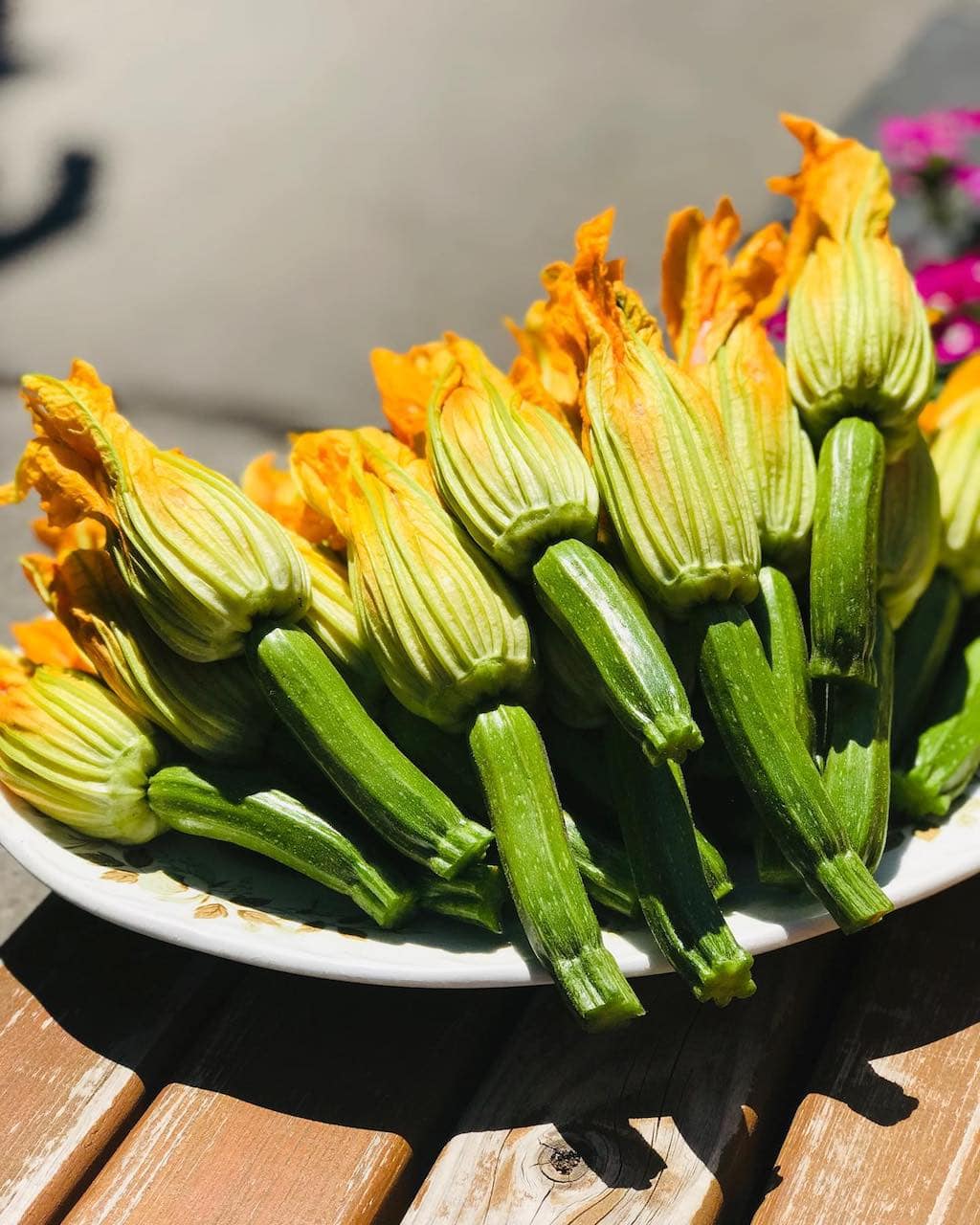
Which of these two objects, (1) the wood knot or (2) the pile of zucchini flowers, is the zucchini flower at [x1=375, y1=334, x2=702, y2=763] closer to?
(2) the pile of zucchini flowers

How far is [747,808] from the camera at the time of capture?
1253 mm

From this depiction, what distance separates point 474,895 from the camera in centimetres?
115

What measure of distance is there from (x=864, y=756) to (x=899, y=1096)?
0.28 meters

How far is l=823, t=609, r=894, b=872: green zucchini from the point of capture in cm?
116

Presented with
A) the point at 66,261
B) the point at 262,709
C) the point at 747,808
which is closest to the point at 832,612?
the point at 747,808

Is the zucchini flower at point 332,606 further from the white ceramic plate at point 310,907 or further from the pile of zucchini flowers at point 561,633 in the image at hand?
the white ceramic plate at point 310,907

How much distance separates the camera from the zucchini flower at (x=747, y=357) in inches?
49.4

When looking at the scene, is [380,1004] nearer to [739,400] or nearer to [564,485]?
[564,485]

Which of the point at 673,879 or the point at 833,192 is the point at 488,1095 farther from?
the point at 833,192

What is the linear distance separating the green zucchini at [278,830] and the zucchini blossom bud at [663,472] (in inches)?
13.1

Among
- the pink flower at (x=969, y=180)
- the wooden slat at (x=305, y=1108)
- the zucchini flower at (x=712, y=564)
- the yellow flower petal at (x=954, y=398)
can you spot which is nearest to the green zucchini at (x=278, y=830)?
the wooden slat at (x=305, y=1108)

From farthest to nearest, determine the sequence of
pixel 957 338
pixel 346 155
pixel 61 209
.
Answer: pixel 346 155 < pixel 61 209 < pixel 957 338

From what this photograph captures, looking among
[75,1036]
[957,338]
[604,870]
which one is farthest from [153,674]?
[957,338]

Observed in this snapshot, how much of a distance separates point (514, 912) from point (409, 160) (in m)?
3.23
